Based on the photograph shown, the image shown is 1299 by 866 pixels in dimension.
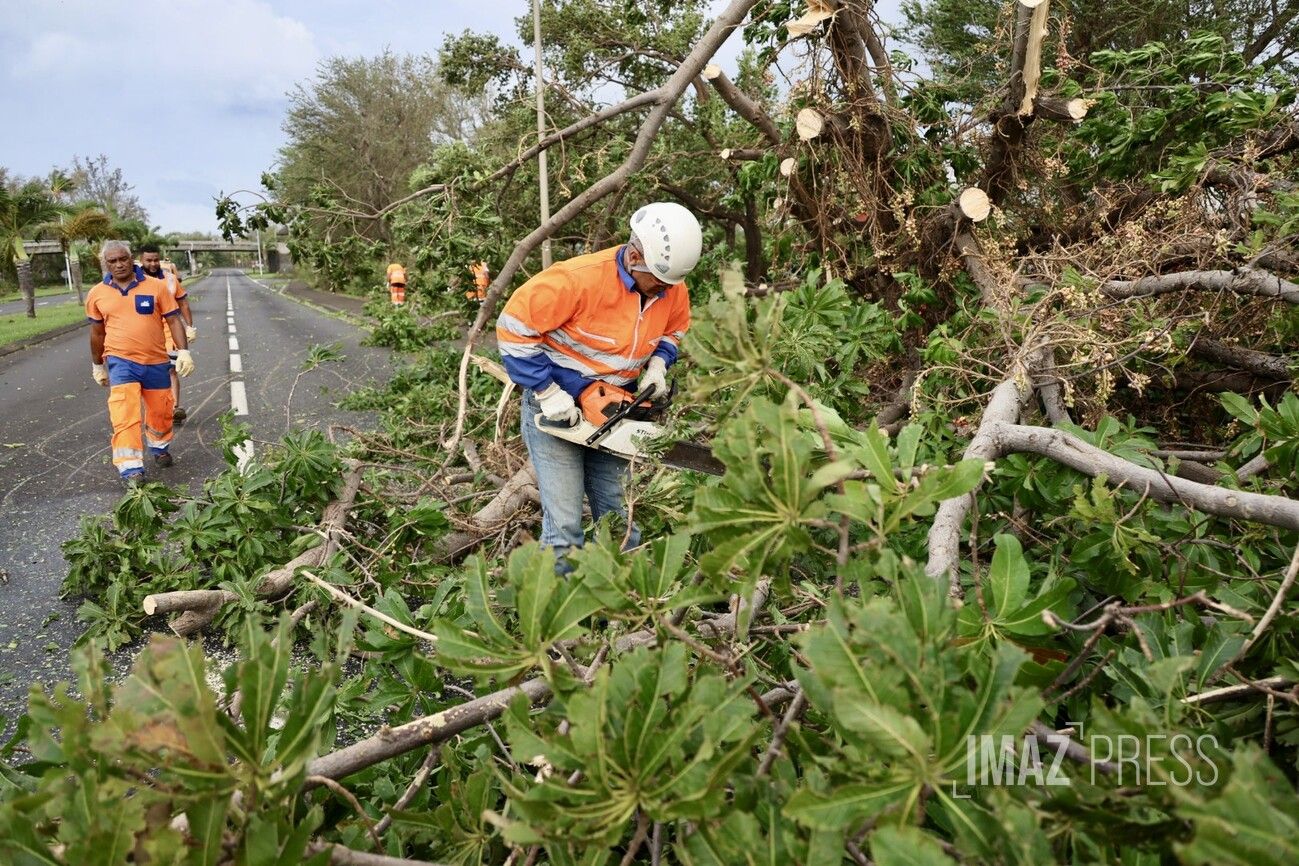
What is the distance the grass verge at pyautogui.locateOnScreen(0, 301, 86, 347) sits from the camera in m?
13.9

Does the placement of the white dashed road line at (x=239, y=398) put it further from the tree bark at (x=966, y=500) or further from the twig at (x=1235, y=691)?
the twig at (x=1235, y=691)

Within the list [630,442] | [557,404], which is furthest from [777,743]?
[557,404]

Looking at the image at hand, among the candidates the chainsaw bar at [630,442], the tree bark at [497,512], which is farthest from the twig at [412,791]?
the tree bark at [497,512]

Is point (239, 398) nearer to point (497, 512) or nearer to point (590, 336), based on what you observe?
point (497, 512)

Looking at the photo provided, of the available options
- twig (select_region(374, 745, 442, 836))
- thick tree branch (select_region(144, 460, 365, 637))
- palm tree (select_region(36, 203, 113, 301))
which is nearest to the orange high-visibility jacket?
thick tree branch (select_region(144, 460, 365, 637))

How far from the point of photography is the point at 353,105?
25578 millimetres

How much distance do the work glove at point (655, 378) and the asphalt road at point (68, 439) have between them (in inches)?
95.5

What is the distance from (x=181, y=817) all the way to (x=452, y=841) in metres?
0.48

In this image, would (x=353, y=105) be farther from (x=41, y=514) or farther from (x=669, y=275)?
(x=669, y=275)

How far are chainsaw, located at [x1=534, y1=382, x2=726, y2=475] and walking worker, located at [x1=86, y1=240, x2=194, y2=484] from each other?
3605mm

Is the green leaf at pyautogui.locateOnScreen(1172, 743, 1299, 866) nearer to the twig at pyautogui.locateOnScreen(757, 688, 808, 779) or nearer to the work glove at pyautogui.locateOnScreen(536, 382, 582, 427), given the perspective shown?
the twig at pyautogui.locateOnScreen(757, 688, 808, 779)

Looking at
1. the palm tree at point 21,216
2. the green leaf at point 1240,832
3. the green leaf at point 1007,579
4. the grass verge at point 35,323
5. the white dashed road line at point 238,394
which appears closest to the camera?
the green leaf at point 1240,832

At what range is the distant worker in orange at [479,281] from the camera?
545 cm

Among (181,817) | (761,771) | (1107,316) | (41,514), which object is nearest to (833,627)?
(761,771)
